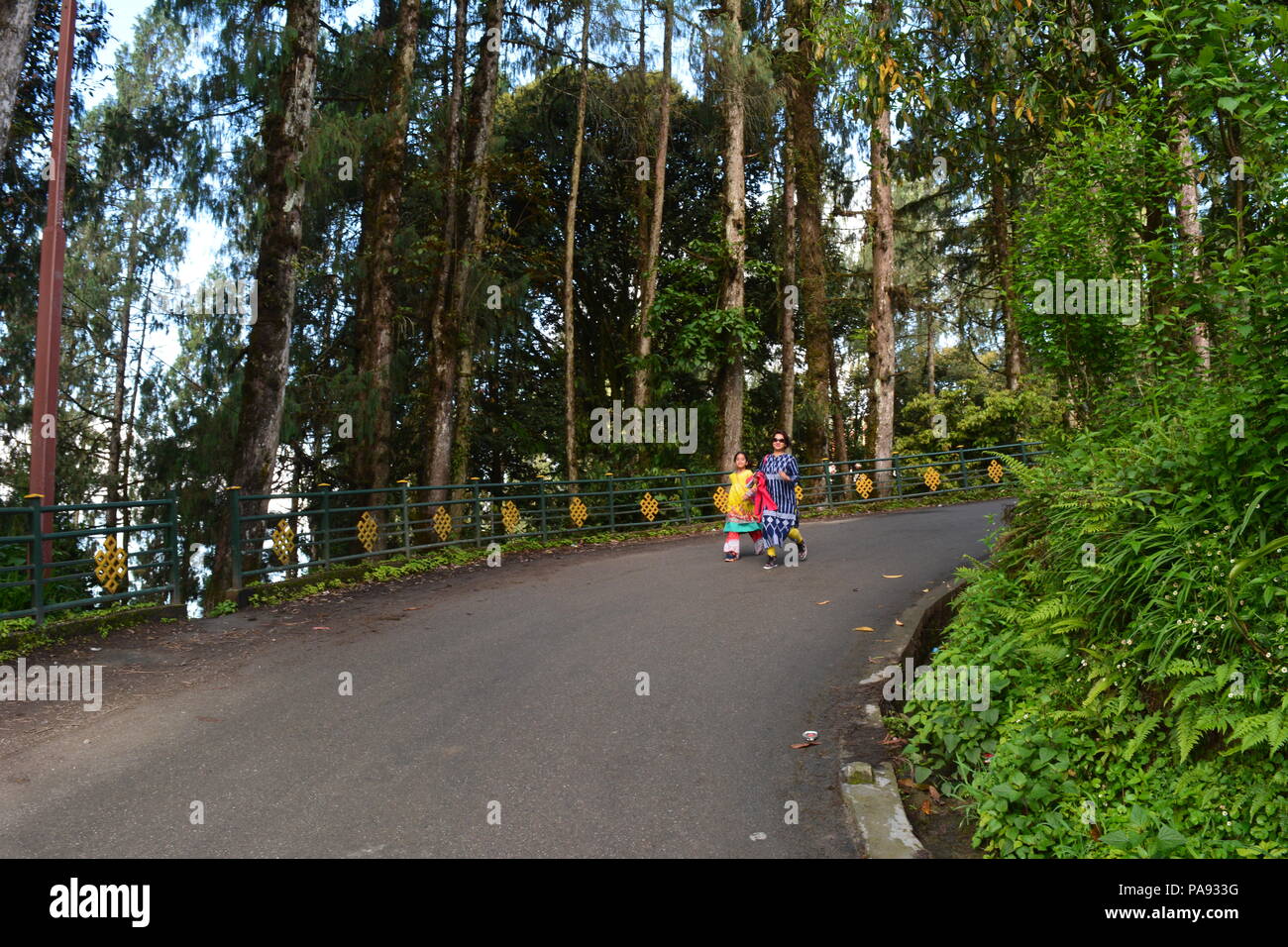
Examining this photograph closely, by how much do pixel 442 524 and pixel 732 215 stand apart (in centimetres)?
1046

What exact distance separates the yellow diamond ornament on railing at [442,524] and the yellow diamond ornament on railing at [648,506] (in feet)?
20.2

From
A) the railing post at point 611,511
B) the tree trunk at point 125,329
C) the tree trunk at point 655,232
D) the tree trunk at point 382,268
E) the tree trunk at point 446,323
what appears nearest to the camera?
the tree trunk at point 382,268

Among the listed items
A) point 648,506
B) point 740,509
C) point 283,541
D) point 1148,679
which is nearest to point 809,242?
point 648,506

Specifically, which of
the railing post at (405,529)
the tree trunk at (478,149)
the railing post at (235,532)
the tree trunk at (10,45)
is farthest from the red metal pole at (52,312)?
the tree trunk at (478,149)

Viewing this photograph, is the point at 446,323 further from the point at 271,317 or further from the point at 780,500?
the point at 780,500

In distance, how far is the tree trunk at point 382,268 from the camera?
61.7 ft

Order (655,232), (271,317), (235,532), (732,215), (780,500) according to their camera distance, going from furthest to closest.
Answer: (655,232)
(732,215)
(780,500)
(271,317)
(235,532)

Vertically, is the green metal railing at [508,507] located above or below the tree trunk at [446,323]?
below

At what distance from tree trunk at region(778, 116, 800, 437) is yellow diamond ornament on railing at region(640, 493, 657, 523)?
816cm

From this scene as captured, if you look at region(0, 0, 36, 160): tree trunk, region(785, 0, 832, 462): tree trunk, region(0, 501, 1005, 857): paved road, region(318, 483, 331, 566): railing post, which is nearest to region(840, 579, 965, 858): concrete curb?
region(0, 501, 1005, 857): paved road

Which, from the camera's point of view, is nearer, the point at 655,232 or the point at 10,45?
the point at 10,45

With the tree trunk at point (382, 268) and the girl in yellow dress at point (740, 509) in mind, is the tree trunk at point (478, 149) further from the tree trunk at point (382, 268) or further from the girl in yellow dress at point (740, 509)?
the girl in yellow dress at point (740, 509)

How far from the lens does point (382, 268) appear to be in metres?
19.0

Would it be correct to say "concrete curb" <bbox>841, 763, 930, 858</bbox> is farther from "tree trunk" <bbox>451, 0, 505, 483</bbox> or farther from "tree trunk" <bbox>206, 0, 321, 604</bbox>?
"tree trunk" <bbox>451, 0, 505, 483</bbox>
